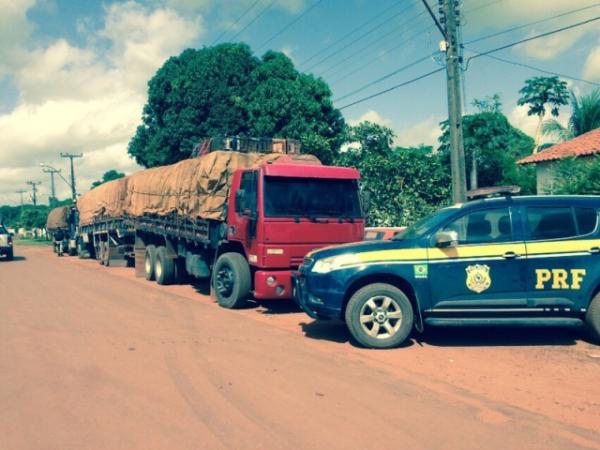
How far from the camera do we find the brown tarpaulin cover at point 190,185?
11.0 meters

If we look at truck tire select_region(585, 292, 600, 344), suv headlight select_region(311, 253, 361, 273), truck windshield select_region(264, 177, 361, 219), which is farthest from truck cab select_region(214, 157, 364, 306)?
truck tire select_region(585, 292, 600, 344)

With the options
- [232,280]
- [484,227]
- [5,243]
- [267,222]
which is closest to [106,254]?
[5,243]

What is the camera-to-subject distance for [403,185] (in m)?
19.2

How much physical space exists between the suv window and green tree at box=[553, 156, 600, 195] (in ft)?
20.0

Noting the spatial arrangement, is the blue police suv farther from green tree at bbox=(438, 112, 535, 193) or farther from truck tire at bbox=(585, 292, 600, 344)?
green tree at bbox=(438, 112, 535, 193)


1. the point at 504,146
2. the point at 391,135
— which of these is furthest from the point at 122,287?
the point at 504,146

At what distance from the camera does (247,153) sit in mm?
11422

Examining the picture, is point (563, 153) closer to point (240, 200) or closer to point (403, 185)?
point (403, 185)

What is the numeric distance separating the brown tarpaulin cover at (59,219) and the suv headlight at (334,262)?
87.5 ft

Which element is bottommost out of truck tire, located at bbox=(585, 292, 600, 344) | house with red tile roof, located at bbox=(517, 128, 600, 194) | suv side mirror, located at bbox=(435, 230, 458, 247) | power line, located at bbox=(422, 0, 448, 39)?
truck tire, located at bbox=(585, 292, 600, 344)

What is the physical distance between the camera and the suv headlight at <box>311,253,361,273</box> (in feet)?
23.1

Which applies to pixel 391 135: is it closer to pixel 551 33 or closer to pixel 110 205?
pixel 551 33

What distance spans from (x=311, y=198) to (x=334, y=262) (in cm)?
276

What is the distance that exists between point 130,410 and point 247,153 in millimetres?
7342
